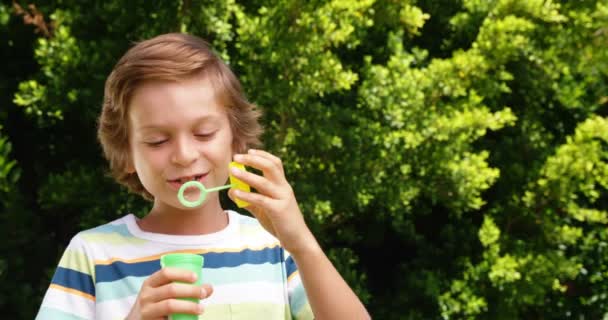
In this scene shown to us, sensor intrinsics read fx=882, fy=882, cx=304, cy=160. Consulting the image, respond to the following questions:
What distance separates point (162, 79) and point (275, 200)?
425 millimetres

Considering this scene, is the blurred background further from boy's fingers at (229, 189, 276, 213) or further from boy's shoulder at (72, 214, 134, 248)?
boy's fingers at (229, 189, 276, 213)

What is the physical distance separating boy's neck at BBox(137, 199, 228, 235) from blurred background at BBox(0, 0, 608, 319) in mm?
2058

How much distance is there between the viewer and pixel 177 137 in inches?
79.0

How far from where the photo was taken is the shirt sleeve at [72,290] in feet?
6.51

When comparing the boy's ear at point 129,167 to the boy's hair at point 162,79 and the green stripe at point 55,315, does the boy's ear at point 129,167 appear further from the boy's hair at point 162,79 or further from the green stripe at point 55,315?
the green stripe at point 55,315

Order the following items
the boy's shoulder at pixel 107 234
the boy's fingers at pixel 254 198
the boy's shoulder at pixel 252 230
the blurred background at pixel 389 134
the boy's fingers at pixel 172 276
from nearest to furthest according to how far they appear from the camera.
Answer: the boy's fingers at pixel 172 276 < the boy's fingers at pixel 254 198 < the boy's shoulder at pixel 107 234 < the boy's shoulder at pixel 252 230 < the blurred background at pixel 389 134

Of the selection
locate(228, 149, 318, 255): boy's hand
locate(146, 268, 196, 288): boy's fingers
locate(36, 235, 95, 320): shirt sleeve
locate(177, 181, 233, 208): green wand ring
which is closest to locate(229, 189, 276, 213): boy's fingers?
locate(228, 149, 318, 255): boy's hand

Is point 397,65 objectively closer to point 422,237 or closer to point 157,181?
point 422,237

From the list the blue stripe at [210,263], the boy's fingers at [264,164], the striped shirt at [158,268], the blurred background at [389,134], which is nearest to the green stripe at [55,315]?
the striped shirt at [158,268]

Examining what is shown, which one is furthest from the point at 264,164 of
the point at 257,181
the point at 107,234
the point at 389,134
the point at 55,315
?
the point at 389,134

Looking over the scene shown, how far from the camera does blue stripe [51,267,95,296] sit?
201cm

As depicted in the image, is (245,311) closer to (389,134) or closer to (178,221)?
(178,221)

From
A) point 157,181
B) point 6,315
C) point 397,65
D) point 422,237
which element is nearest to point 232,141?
point 157,181

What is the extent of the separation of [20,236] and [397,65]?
2146 millimetres
